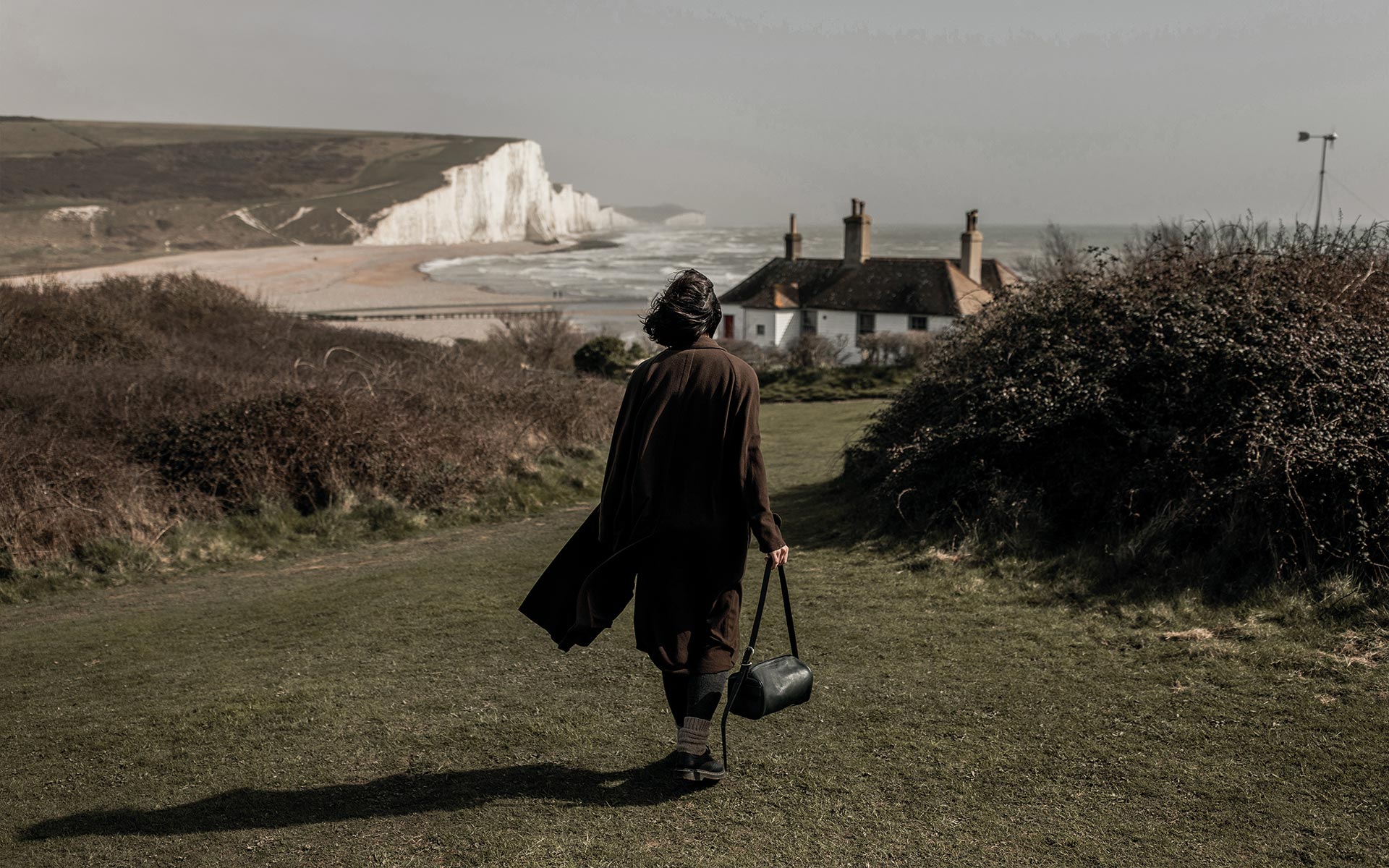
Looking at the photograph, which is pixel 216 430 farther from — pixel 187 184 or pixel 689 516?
pixel 187 184

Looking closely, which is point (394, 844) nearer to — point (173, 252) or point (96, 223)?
point (173, 252)

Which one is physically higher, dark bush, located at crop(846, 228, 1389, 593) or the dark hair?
the dark hair

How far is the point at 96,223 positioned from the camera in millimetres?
110562

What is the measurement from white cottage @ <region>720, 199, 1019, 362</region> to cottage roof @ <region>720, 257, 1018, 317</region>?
0.13 ft

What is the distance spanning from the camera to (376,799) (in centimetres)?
449

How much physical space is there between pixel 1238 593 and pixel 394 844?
215 inches

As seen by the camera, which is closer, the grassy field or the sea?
Result: the grassy field

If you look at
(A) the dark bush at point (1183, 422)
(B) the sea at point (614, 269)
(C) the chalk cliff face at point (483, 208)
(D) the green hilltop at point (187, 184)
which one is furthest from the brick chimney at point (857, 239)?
(C) the chalk cliff face at point (483, 208)

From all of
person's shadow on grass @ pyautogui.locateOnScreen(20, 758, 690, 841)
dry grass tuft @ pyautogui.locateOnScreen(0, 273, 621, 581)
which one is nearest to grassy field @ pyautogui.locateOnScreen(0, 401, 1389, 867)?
person's shadow on grass @ pyautogui.locateOnScreen(20, 758, 690, 841)

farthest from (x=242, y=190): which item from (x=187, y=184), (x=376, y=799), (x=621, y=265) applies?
(x=376, y=799)

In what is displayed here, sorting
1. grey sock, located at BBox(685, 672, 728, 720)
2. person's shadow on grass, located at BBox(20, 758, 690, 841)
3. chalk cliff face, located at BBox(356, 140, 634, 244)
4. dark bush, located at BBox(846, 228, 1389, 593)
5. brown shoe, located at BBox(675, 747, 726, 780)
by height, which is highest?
chalk cliff face, located at BBox(356, 140, 634, 244)

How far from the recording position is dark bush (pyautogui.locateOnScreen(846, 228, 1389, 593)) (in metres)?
6.89

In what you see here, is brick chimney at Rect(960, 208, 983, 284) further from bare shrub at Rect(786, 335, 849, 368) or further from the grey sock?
the grey sock

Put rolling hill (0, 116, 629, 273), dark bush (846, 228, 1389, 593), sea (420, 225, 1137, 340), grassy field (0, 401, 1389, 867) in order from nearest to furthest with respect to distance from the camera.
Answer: grassy field (0, 401, 1389, 867) → dark bush (846, 228, 1389, 593) → sea (420, 225, 1137, 340) → rolling hill (0, 116, 629, 273)
